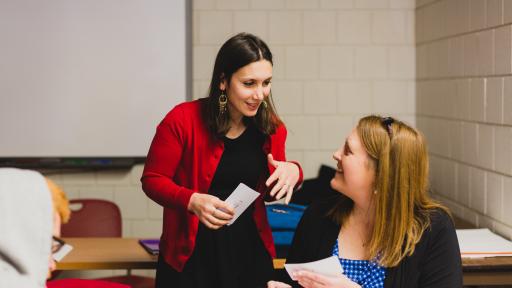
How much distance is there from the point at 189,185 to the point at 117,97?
6.07 feet

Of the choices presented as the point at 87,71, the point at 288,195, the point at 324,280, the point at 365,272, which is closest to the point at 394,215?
the point at 365,272

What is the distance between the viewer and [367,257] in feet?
7.82

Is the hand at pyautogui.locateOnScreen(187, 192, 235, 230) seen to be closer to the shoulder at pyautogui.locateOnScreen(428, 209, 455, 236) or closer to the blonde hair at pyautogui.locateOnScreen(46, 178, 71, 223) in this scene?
the shoulder at pyautogui.locateOnScreen(428, 209, 455, 236)

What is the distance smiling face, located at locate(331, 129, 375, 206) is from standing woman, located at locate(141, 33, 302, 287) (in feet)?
1.02

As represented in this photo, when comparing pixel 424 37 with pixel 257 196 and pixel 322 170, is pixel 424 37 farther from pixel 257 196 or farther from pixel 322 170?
pixel 257 196

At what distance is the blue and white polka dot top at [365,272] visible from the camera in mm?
2346

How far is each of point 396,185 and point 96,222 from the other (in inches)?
87.8

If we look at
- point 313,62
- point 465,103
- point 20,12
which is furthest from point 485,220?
point 20,12

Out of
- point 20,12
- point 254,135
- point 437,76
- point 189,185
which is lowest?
point 189,185

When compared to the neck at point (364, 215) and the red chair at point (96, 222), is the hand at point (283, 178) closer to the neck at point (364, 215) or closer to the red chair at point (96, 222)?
the neck at point (364, 215)

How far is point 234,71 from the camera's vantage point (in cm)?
269

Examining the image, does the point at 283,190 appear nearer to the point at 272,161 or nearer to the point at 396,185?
the point at 272,161

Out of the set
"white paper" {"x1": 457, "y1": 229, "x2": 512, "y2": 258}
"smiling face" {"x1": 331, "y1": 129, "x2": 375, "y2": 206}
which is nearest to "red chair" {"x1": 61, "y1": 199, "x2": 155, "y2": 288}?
"white paper" {"x1": 457, "y1": 229, "x2": 512, "y2": 258}

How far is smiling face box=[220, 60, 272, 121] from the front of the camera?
8.69 feet
